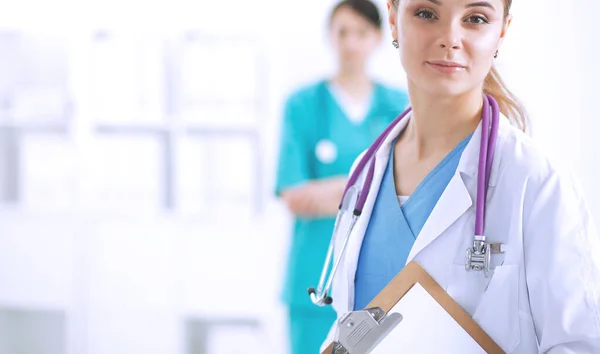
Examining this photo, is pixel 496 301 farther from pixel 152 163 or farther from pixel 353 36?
pixel 152 163

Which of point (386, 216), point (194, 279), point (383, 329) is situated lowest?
point (194, 279)

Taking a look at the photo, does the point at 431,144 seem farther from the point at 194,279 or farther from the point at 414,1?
the point at 194,279

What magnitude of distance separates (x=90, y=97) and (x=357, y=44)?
122 centimetres

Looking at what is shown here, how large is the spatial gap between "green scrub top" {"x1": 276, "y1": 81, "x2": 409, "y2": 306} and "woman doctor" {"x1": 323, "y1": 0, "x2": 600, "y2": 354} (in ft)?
3.26

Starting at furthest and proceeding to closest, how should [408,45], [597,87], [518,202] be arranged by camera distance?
[597,87], [408,45], [518,202]

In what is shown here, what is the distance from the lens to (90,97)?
2916 mm

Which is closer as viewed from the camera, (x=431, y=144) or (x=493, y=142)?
(x=493, y=142)

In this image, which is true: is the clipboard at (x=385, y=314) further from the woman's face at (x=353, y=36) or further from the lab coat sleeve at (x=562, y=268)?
the woman's face at (x=353, y=36)

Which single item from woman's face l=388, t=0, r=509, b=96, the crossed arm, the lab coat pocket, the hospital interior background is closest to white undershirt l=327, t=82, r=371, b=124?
the crossed arm

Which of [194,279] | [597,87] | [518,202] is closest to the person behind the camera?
[518,202]

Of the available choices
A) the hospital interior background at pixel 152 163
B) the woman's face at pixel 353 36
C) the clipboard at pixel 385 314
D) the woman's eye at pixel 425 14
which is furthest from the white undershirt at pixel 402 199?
the hospital interior background at pixel 152 163

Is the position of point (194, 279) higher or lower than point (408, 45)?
lower

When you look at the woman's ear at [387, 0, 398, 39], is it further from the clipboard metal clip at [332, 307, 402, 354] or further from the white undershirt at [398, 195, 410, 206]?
the clipboard metal clip at [332, 307, 402, 354]

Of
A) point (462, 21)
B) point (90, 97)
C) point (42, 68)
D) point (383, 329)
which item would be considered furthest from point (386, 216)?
point (42, 68)
